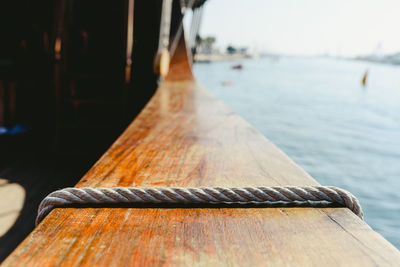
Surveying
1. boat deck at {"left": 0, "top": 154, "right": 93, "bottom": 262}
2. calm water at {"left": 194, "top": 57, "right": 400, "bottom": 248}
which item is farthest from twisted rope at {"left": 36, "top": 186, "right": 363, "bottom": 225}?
calm water at {"left": 194, "top": 57, "right": 400, "bottom": 248}

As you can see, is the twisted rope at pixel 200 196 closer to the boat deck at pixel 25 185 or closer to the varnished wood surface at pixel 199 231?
the varnished wood surface at pixel 199 231

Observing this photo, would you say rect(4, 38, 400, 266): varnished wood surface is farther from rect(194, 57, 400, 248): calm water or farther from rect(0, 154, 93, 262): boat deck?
rect(194, 57, 400, 248): calm water

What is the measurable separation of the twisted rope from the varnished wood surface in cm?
3

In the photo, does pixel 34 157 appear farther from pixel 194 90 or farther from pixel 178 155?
pixel 178 155

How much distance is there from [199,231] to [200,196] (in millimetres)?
123

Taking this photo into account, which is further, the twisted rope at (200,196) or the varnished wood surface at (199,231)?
the twisted rope at (200,196)

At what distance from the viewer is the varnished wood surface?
2.03ft

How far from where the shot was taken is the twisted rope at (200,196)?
30.9 inches

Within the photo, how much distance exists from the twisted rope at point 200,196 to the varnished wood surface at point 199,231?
0.03 metres

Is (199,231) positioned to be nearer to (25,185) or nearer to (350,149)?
(25,185)

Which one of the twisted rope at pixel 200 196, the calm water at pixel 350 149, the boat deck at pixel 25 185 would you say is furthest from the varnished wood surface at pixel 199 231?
the calm water at pixel 350 149

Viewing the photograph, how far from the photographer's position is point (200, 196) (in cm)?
82

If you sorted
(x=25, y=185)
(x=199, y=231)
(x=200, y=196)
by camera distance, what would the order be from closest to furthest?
(x=199, y=231) → (x=200, y=196) → (x=25, y=185)

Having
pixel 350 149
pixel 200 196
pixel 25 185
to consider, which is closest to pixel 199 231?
pixel 200 196
